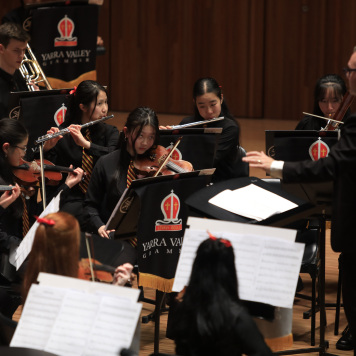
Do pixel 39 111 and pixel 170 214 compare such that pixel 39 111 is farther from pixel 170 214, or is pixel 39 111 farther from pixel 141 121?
pixel 170 214

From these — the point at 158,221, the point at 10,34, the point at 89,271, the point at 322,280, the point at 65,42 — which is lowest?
the point at 322,280

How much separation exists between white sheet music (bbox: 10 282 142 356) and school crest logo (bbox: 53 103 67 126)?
228 cm

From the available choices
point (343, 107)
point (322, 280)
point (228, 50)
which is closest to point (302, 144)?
point (343, 107)

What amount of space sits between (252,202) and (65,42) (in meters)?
2.89

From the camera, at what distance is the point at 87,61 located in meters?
5.38

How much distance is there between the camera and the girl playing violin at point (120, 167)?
3559 millimetres

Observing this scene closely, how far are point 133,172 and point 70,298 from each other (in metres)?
1.54

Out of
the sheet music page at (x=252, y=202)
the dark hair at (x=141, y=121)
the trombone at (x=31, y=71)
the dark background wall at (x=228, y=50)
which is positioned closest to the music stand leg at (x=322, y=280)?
the sheet music page at (x=252, y=202)

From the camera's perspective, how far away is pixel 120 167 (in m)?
3.62

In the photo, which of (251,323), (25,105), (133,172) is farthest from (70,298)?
(25,105)

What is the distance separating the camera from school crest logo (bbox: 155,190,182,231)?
316 cm

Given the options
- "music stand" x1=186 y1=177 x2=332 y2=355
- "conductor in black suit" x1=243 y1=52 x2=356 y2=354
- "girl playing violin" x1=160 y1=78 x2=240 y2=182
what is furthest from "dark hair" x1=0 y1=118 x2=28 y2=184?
"conductor in black suit" x1=243 y1=52 x2=356 y2=354

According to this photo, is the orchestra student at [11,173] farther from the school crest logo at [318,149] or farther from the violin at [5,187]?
the school crest logo at [318,149]

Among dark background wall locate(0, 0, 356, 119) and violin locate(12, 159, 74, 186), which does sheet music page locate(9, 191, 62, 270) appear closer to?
violin locate(12, 159, 74, 186)
